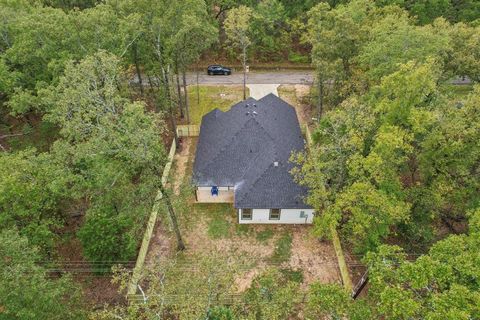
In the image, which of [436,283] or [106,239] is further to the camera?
[106,239]

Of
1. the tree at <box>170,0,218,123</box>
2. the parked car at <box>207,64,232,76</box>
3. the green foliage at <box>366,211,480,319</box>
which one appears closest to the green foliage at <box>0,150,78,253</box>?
the tree at <box>170,0,218,123</box>

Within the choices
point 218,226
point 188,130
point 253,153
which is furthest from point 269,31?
point 218,226

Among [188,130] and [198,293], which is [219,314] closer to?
[198,293]

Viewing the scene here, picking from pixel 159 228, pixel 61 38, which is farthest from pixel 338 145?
pixel 61 38

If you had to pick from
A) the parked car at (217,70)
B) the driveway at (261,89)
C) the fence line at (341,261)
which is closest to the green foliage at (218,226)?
the fence line at (341,261)

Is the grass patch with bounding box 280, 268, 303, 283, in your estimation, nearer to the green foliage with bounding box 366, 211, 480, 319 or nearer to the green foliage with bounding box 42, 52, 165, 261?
the green foliage with bounding box 366, 211, 480, 319

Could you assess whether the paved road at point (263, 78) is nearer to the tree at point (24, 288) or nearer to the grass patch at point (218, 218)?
the grass patch at point (218, 218)

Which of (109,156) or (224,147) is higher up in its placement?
(109,156)
